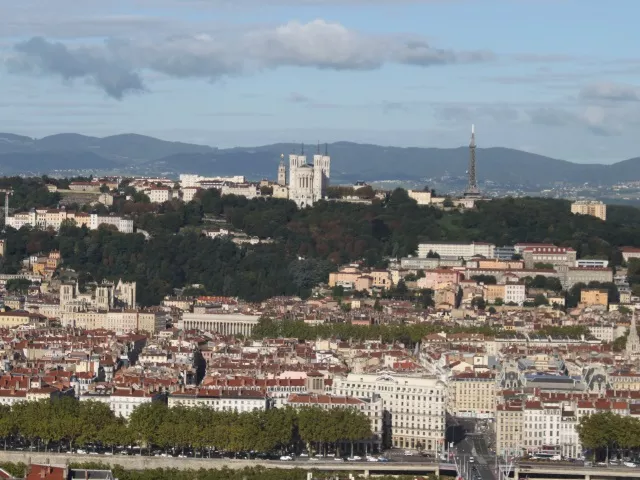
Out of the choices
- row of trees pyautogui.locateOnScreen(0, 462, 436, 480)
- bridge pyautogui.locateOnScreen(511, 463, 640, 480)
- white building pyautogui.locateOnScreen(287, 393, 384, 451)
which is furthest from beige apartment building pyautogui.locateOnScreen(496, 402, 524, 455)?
row of trees pyautogui.locateOnScreen(0, 462, 436, 480)

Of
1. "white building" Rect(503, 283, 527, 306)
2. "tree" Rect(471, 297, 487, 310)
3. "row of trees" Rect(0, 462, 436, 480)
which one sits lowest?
"row of trees" Rect(0, 462, 436, 480)

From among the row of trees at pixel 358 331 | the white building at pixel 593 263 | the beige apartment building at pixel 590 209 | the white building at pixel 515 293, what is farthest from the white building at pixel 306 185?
the row of trees at pixel 358 331

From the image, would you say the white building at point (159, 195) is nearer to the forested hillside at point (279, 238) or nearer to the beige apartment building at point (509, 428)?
the forested hillside at point (279, 238)

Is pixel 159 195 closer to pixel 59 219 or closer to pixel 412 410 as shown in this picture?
pixel 59 219

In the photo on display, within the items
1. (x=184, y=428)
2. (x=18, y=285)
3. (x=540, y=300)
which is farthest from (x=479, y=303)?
(x=184, y=428)

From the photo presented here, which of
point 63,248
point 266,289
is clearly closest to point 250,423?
point 266,289

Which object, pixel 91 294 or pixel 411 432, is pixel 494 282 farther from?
pixel 411 432

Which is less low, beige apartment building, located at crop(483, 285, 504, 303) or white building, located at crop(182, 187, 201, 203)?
white building, located at crop(182, 187, 201, 203)

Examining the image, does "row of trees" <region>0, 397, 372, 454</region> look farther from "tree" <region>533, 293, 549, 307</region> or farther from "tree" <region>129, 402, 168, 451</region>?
"tree" <region>533, 293, 549, 307</region>
